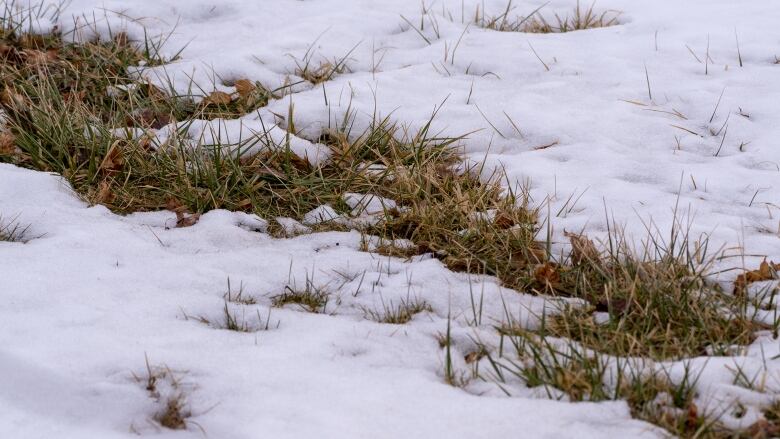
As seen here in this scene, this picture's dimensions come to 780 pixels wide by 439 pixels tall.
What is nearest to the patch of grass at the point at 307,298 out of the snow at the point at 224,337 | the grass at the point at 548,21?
the snow at the point at 224,337

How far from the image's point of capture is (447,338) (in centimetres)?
241

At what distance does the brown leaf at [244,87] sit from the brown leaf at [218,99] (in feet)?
0.29

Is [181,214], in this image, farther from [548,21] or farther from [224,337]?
[548,21]

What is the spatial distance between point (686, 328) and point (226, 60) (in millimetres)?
3142

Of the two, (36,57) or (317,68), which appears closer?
(36,57)

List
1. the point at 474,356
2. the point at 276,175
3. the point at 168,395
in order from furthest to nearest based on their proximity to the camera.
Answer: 1. the point at 276,175
2. the point at 474,356
3. the point at 168,395

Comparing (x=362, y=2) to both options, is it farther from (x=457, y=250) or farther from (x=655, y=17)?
(x=457, y=250)

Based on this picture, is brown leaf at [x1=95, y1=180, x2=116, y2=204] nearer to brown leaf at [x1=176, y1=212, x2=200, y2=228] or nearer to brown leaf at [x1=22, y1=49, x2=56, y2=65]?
brown leaf at [x1=176, y1=212, x2=200, y2=228]

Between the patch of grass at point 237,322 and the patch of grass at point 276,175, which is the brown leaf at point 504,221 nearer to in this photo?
the patch of grass at point 276,175

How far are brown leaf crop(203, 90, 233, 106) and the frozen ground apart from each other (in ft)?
0.69

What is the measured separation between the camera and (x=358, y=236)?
331cm

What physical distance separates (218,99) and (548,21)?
8.03ft

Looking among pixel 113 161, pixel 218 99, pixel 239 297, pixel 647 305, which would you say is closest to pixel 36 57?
pixel 218 99

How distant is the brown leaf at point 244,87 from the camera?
434 centimetres
